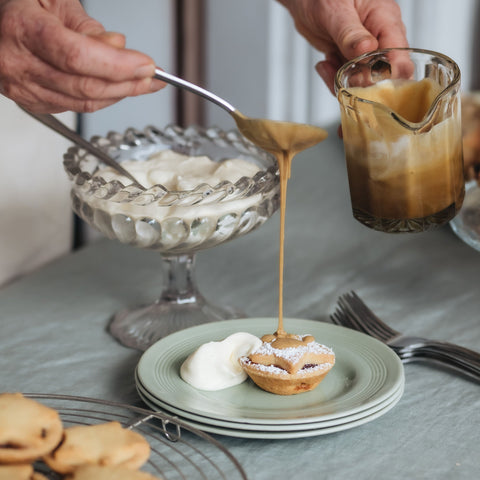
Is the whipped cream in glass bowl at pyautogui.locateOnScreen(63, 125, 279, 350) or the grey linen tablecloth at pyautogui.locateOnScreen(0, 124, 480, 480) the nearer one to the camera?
the grey linen tablecloth at pyautogui.locateOnScreen(0, 124, 480, 480)

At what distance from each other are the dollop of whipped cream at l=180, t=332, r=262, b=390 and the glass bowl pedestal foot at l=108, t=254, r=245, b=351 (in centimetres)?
20

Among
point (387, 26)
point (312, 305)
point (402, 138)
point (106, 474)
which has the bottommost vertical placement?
point (312, 305)

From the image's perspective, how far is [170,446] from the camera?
2.03 feet

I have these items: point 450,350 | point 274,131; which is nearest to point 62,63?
point 274,131

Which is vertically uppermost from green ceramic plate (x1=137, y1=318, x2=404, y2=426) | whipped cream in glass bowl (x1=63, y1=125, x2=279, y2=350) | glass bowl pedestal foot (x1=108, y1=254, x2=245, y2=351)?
whipped cream in glass bowl (x1=63, y1=125, x2=279, y2=350)

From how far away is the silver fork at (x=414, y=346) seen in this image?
0.82 meters

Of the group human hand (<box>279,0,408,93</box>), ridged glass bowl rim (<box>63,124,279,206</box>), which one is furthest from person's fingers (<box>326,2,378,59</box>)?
ridged glass bowl rim (<box>63,124,279,206</box>)

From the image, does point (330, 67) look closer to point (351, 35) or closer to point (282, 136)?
point (351, 35)

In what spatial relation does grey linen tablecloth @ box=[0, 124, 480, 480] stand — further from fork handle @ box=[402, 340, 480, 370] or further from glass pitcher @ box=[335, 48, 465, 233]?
glass pitcher @ box=[335, 48, 465, 233]

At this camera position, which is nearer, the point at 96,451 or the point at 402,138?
the point at 96,451

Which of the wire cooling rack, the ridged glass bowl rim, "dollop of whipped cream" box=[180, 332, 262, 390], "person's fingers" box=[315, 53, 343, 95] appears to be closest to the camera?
the wire cooling rack

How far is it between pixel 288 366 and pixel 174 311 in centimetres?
33

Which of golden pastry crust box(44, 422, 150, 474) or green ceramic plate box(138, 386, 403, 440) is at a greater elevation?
golden pastry crust box(44, 422, 150, 474)

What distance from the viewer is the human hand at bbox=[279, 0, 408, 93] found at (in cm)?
98
